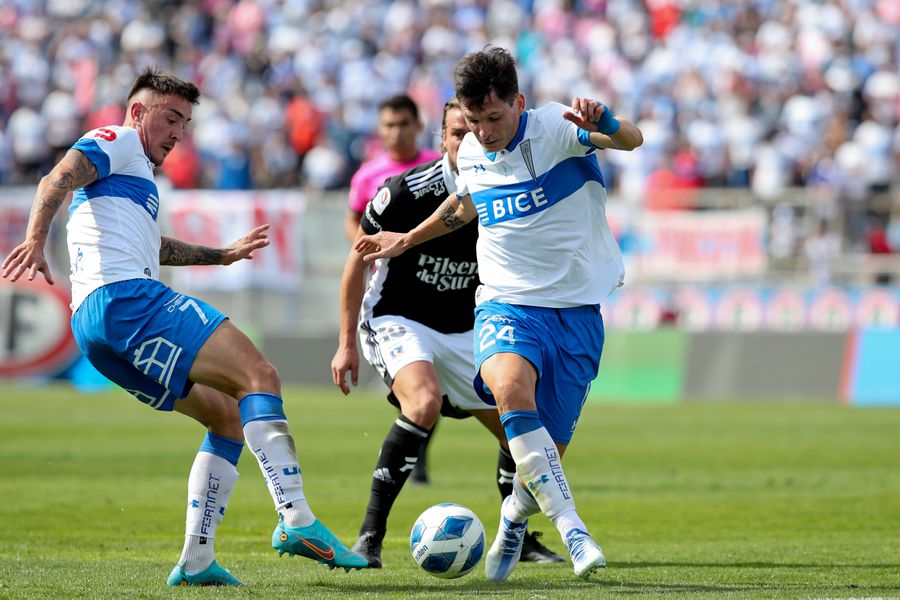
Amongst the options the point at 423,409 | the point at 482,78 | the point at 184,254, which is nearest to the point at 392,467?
the point at 423,409

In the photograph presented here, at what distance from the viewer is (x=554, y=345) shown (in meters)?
7.00

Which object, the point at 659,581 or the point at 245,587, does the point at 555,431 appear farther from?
the point at 245,587

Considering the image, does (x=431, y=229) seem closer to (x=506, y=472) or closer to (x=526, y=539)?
(x=506, y=472)

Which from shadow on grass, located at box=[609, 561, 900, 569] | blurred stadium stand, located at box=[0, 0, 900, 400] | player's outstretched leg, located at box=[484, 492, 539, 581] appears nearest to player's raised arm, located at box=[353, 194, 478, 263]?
player's outstretched leg, located at box=[484, 492, 539, 581]

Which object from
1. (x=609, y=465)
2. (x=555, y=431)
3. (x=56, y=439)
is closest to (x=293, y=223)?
(x=56, y=439)

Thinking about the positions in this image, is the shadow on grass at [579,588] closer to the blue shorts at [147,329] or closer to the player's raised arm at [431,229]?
the blue shorts at [147,329]

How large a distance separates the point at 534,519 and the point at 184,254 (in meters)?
3.78

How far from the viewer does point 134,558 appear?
777 cm

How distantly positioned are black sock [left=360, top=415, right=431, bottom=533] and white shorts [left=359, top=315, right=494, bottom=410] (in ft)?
1.57

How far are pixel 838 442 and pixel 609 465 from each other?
2977mm

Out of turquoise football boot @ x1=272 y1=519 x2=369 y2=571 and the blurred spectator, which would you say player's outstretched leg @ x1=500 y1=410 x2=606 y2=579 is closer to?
turquoise football boot @ x1=272 y1=519 x2=369 y2=571

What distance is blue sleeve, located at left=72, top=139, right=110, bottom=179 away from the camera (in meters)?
6.57

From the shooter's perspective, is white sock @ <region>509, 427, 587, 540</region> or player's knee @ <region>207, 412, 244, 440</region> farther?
player's knee @ <region>207, 412, 244, 440</region>

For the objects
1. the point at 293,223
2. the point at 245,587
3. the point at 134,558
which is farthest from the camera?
the point at 293,223
